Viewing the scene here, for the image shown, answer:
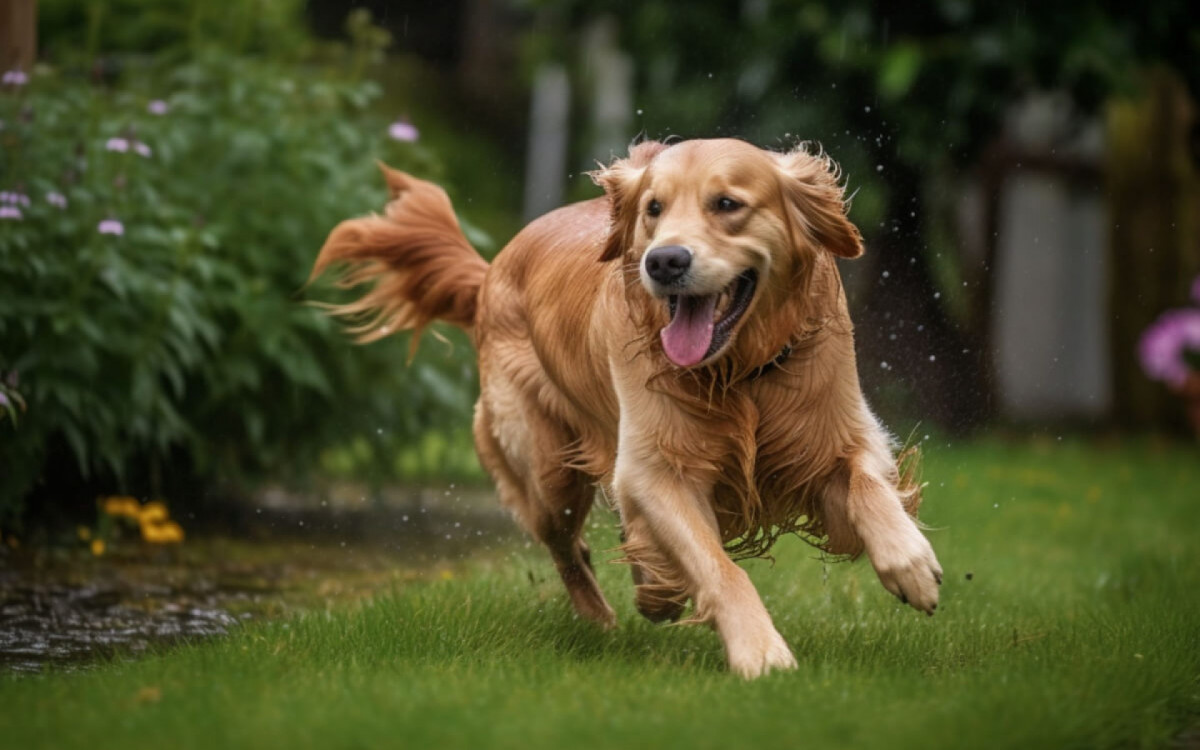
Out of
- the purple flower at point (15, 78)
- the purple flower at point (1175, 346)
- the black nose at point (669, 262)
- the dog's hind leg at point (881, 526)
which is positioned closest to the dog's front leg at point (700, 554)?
the dog's hind leg at point (881, 526)

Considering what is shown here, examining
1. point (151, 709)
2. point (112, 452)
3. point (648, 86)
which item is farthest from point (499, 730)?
point (648, 86)

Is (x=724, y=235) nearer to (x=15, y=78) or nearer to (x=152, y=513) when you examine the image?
(x=15, y=78)

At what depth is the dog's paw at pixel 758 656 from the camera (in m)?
3.46

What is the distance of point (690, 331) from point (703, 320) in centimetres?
4

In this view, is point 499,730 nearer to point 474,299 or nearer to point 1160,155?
point 474,299

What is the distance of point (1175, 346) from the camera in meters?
9.89

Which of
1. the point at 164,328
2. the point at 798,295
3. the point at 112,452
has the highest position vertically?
the point at 798,295

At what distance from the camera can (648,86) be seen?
34.1 feet

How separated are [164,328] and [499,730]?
2.93 metres

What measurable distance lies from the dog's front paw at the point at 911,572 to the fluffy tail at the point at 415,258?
1.95 metres

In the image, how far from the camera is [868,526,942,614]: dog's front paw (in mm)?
3508

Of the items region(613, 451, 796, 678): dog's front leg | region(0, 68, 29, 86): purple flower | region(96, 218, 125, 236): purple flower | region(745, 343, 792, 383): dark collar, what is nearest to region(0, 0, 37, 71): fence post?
region(0, 68, 29, 86): purple flower

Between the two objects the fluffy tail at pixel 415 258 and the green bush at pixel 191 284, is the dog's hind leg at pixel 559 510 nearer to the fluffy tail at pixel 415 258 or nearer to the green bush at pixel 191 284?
the fluffy tail at pixel 415 258

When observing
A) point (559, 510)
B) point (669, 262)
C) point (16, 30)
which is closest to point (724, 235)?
point (669, 262)
